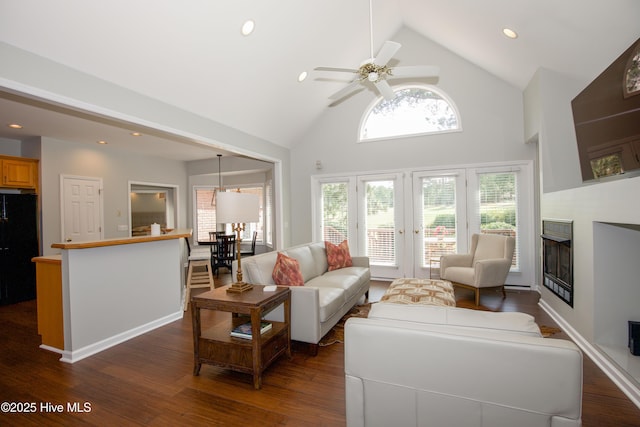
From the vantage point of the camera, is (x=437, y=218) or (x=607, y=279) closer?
(x=607, y=279)

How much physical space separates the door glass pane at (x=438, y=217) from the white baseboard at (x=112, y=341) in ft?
13.5

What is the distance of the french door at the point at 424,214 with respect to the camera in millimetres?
4969

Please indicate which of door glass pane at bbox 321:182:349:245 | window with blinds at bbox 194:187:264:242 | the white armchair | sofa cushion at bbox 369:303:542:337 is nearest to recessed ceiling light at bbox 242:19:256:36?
sofa cushion at bbox 369:303:542:337

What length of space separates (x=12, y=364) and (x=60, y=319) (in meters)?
0.46

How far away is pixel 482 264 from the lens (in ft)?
13.7

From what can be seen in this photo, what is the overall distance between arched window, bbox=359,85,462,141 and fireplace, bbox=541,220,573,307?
2.30m

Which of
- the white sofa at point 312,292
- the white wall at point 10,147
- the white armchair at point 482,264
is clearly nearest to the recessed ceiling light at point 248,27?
the white sofa at point 312,292

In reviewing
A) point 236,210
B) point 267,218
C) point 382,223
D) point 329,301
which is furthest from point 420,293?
point 267,218

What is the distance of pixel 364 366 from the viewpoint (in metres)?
1.53

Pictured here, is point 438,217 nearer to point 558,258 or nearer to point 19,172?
point 558,258

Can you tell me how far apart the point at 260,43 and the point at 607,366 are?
4584 millimetres

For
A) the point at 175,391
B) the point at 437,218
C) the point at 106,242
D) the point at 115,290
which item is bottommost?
the point at 175,391

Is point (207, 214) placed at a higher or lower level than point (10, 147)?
lower

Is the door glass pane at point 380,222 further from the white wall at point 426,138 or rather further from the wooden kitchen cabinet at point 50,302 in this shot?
the wooden kitchen cabinet at point 50,302
